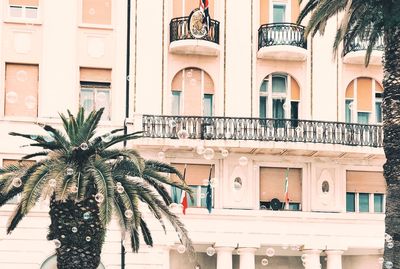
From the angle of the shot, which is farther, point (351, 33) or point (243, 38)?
point (243, 38)

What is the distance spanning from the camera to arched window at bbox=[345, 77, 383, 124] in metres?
44.2

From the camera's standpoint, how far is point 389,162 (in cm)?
3070

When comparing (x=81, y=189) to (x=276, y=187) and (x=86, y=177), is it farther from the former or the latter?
(x=276, y=187)

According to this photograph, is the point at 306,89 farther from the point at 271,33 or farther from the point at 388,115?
the point at 388,115

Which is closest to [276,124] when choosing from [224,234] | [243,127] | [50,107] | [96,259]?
[243,127]

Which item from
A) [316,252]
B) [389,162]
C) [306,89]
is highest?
[306,89]

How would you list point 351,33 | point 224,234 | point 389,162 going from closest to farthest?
point 389,162 < point 351,33 < point 224,234

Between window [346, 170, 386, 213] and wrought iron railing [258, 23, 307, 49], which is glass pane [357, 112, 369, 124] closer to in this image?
window [346, 170, 386, 213]

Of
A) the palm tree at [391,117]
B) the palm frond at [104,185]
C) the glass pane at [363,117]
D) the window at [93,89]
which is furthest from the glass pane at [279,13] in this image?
the palm frond at [104,185]

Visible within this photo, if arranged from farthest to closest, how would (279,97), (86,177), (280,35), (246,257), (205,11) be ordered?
1. (279,97)
2. (280,35)
3. (205,11)
4. (246,257)
5. (86,177)

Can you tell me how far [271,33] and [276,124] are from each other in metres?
3.19

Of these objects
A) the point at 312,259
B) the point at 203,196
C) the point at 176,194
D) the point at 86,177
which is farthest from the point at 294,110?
the point at 86,177

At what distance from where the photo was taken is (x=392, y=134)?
30.7 meters

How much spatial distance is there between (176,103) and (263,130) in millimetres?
3206
